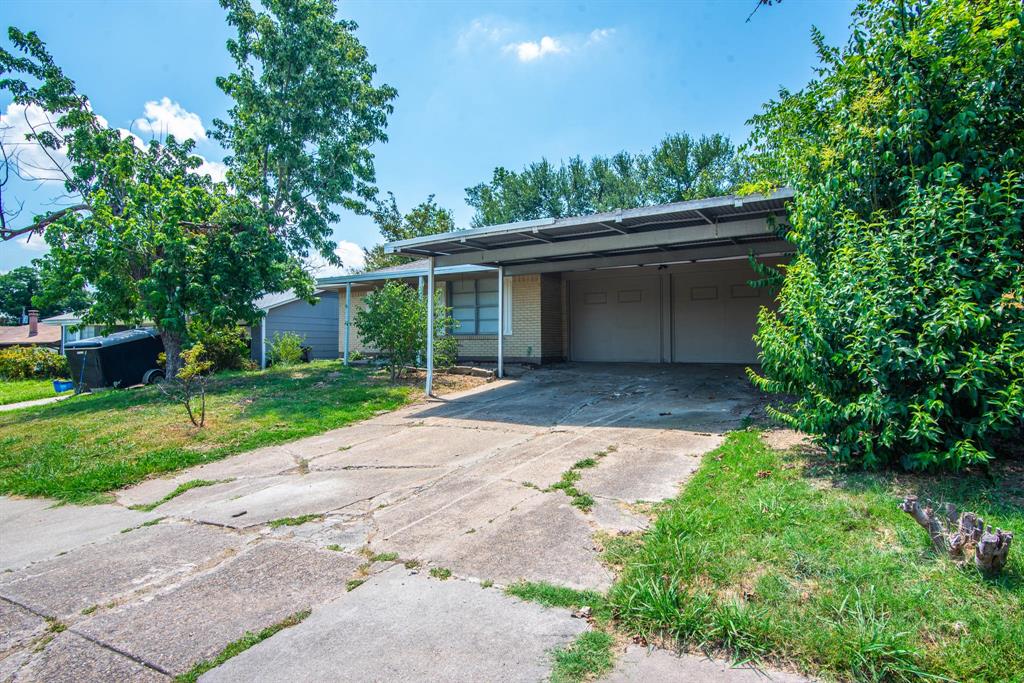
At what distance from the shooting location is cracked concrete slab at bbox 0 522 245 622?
3.66m

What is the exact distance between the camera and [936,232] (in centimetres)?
443

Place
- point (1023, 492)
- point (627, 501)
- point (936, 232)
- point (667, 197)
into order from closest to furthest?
point (1023, 492), point (936, 232), point (627, 501), point (667, 197)

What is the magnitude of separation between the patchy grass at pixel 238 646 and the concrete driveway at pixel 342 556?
62 mm

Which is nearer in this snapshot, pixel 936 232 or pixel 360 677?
pixel 360 677

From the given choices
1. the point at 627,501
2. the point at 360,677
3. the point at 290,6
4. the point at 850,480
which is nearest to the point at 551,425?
the point at 627,501

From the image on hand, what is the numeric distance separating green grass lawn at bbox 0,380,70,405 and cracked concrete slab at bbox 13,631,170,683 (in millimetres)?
17733

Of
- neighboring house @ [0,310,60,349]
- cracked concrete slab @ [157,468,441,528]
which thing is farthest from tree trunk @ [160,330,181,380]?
neighboring house @ [0,310,60,349]

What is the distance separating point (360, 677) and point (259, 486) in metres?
4.06

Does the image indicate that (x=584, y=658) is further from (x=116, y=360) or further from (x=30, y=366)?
(x=30, y=366)

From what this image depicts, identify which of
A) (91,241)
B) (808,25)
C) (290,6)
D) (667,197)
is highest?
(290,6)

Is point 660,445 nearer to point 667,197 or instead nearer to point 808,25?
point 808,25

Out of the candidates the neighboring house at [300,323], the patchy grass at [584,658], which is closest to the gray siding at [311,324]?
the neighboring house at [300,323]

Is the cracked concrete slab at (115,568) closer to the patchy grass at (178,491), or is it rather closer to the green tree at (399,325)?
the patchy grass at (178,491)

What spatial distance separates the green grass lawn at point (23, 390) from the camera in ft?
55.3
